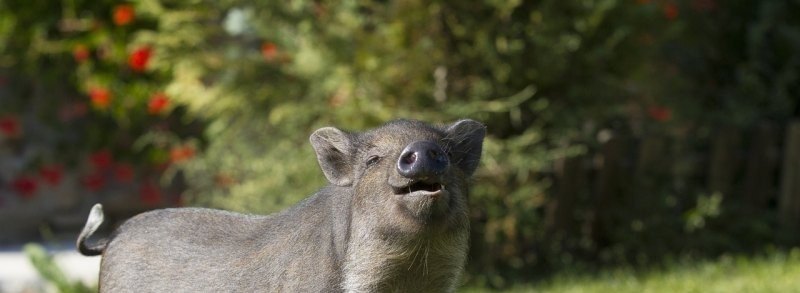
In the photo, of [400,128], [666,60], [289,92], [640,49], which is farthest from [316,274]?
[666,60]

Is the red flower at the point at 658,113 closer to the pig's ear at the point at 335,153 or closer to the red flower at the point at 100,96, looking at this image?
the red flower at the point at 100,96

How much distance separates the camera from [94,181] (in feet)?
29.7

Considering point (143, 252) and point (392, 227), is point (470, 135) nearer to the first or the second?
point (392, 227)

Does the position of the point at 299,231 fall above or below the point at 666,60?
below

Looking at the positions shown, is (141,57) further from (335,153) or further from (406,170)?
(406,170)

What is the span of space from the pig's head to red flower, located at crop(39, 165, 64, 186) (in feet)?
20.7

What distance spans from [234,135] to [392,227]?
15.9ft

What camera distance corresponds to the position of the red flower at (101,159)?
8.92 metres

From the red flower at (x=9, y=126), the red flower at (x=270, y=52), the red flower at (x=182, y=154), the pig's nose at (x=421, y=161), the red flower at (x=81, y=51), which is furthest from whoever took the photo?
the red flower at (x=9, y=126)

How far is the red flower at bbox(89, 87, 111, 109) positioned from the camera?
27.7 ft

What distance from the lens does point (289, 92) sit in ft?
24.4

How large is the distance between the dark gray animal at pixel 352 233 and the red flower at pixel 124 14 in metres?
5.00

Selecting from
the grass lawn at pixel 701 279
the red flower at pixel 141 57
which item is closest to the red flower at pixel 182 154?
the red flower at pixel 141 57

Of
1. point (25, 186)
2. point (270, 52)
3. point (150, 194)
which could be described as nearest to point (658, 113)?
point (270, 52)
